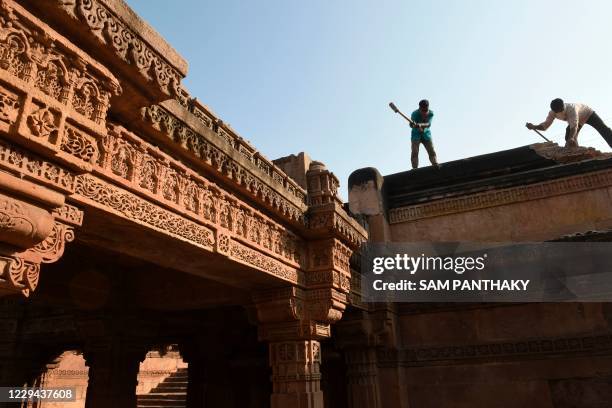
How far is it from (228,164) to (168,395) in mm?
12942

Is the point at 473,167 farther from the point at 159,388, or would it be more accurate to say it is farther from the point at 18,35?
the point at 159,388

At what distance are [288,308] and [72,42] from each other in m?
3.58

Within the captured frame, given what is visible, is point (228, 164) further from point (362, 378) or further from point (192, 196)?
point (362, 378)

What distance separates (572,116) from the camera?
26.4ft

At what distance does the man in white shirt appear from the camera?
800 centimetres

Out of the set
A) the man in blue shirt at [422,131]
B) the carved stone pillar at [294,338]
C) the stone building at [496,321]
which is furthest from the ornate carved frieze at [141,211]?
the man in blue shirt at [422,131]

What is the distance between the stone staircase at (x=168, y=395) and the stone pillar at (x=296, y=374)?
1004 cm

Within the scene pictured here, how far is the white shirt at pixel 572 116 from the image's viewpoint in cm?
799

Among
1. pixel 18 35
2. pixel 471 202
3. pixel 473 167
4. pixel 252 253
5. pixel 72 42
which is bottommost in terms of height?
pixel 252 253

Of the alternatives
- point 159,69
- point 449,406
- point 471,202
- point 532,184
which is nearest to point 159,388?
point 449,406

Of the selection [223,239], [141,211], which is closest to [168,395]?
[223,239]

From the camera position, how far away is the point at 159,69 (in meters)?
2.64

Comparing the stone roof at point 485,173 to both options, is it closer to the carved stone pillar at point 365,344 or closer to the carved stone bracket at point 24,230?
the carved stone pillar at point 365,344

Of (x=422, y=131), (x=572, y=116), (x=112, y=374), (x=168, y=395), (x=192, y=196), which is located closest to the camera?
(x=192, y=196)
